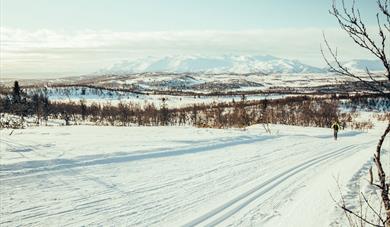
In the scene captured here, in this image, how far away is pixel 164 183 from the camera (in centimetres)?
1219

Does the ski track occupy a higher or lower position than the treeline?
higher

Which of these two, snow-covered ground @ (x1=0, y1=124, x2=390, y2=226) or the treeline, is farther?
the treeline

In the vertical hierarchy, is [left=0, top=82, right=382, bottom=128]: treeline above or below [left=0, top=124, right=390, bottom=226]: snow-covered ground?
below

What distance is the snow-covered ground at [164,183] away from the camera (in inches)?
365

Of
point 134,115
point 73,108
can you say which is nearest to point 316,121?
point 134,115

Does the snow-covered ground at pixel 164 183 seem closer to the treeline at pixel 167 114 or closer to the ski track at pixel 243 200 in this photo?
the ski track at pixel 243 200

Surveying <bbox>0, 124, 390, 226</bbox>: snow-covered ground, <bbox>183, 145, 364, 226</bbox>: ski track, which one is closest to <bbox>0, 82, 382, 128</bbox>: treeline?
<bbox>0, 124, 390, 226</bbox>: snow-covered ground

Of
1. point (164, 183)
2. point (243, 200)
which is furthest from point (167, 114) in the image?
point (243, 200)

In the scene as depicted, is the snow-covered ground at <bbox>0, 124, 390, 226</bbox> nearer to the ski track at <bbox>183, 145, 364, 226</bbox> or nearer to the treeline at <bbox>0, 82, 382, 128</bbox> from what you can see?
the ski track at <bbox>183, 145, 364, 226</bbox>

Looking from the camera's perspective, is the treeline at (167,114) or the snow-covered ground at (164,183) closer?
the snow-covered ground at (164,183)

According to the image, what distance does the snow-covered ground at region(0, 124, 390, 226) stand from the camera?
9266 mm

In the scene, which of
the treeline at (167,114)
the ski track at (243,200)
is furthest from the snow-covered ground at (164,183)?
the treeline at (167,114)

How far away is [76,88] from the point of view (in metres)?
163

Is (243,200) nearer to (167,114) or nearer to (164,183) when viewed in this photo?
(164,183)
